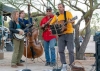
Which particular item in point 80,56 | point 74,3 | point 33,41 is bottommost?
point 80,56

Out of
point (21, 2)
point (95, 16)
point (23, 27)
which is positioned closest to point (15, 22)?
point (23, 27)

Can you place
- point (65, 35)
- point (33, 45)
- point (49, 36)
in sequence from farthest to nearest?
point (33, 45) < point (49, 36) < point (65, 35)

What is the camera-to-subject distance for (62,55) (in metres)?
6.41

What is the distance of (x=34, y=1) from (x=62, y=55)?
3.31 meters

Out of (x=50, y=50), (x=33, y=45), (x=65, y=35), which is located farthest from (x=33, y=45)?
(x=65, y=35)

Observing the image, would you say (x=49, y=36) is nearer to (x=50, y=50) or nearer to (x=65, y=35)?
(x=50, y=50)

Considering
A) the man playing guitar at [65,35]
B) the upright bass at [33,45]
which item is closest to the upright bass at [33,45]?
the upright bass at [33,45]

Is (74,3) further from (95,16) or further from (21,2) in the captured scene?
(21,2)

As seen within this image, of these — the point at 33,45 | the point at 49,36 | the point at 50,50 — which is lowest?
the point at 50,50

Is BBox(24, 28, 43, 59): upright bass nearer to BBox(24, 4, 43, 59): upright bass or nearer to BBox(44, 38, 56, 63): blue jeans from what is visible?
BBox(24, 4, 43, 59): upright bass

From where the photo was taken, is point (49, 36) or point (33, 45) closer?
point (49, 36)

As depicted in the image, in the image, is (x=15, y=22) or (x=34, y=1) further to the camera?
(x=34, y=1)

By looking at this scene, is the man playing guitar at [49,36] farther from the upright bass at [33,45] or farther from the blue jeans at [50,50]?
the upright bass at [33,45]

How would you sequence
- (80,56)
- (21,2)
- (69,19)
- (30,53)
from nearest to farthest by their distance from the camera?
(69,19), (30,53), (21,2), (80,56)
